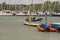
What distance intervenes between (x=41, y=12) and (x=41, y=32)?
198 ft

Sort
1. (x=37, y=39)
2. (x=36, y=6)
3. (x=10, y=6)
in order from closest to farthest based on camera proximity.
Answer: (x=37, y=39) < (x=36, y=6) < (x=10, y=6)

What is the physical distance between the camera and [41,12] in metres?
89.6

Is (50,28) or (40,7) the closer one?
(50,28)

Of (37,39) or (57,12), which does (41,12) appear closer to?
(57,12)

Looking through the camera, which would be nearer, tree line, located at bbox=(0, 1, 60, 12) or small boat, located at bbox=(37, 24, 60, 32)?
small boat, located at bbox=(37, 24, 60, 32)

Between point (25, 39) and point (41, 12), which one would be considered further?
point (41, 12)

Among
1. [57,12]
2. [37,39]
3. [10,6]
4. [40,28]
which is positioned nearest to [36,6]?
[57,12]

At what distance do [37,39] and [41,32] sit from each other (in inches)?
259

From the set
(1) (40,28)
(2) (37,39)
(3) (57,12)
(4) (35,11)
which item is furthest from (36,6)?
(2) (37,39)

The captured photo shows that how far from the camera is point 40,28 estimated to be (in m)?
30.1

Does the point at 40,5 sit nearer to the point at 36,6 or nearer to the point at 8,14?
the point at 36,6

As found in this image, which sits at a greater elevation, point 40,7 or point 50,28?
point 50,28

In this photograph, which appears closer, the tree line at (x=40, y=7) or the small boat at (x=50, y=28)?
the small boat at (x=50, y=28)

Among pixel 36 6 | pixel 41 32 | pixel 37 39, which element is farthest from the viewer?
pixel 36 6
